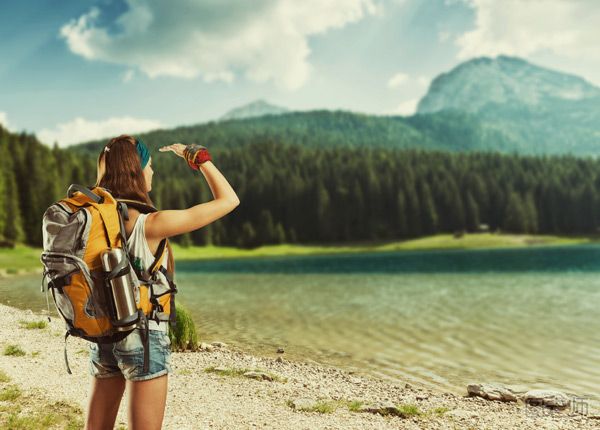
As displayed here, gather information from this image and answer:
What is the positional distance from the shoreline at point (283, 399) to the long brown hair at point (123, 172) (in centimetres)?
611

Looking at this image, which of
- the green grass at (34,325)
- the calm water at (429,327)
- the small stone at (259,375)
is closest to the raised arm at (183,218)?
the small stone at (259,375)

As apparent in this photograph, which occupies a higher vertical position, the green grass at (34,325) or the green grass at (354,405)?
the green grass at (34,325)

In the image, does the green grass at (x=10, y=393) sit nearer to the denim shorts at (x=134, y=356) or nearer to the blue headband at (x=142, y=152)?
the denim shorts at (x=134, y=356)

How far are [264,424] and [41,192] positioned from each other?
312 ft

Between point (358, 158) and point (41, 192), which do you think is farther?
point (358, 158)

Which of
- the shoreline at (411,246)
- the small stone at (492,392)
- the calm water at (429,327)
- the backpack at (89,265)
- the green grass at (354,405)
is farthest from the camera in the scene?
the shoreline at (411,246)

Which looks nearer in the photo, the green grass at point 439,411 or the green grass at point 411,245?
the green grass at point 439,411

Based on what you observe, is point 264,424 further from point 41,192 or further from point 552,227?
point 552,227

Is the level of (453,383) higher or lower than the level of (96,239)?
lower

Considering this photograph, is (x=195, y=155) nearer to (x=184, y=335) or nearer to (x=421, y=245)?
(x=184, y=335)

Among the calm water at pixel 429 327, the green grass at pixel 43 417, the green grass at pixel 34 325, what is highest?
the green grass at pixel 43 417

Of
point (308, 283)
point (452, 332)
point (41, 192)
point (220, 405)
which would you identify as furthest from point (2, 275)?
point (220, 405)

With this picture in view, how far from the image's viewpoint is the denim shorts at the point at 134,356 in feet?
13.0

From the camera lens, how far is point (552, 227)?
15562 cm
